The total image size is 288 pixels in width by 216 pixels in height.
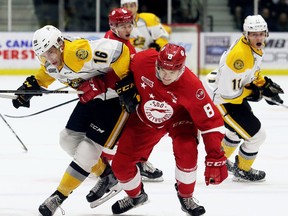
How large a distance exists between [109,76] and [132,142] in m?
0.38

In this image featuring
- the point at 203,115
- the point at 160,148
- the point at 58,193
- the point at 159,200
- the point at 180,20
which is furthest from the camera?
the point at 180,20

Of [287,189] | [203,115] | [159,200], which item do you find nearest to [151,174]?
[159,200]

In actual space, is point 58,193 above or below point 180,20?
above

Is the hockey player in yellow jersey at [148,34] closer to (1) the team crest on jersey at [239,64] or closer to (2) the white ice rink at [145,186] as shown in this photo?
(2) the white ice rink at [145,186]

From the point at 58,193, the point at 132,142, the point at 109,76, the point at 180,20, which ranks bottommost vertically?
the point at 180,20

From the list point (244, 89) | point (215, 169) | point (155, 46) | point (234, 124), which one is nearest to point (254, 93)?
point (244, 89)

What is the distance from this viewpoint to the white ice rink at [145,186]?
3.92 metres

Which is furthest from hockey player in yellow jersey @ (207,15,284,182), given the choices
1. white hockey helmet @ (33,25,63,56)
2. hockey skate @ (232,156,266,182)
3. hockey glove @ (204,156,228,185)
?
white hockey helmet @ (33,25,63,56)

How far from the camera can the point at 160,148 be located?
5.71 metres

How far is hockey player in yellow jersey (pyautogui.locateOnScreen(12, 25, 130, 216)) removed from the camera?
144 inches

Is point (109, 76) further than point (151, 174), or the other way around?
point (151, 174)

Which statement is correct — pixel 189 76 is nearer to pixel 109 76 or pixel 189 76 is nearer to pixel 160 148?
pixel 109 76

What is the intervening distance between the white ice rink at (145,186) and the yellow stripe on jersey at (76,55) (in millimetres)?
727

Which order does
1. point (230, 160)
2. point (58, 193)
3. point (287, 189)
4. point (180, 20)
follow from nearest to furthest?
point (58, 193), point (287, 189), point (230, 160), point (180, 20)
